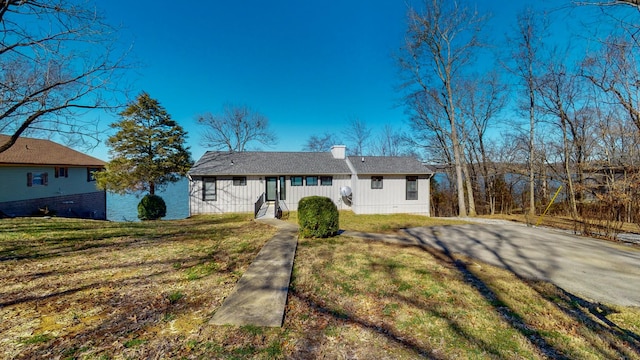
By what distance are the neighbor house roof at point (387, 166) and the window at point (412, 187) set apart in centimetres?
54

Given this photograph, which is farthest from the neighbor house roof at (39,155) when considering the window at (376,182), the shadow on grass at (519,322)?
the window at (376,182)

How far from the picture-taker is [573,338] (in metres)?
3.05

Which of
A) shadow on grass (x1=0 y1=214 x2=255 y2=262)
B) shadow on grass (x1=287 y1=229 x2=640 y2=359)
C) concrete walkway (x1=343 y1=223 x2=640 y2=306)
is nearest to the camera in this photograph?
shadow on grass (x1=287 y1=229 x2=640 y2=359)

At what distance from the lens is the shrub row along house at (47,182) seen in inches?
550

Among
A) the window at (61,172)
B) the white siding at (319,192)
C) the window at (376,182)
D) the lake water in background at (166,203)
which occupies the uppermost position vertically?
the window at (61,172)

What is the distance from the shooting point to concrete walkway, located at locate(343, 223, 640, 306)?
15.7 feet

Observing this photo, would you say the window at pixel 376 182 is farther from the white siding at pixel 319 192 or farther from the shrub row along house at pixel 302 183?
the white siding at pixel 319 192

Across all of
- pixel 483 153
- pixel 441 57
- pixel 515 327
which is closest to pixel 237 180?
pixel 515 327

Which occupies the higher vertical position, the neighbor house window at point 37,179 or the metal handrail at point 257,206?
the neighbor house window at point 37,179

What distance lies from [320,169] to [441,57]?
11.0 meters

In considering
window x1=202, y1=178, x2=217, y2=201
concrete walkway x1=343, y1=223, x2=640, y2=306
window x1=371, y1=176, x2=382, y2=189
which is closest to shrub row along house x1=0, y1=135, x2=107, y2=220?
window x1=202, y1=178, x2=217, y2=201

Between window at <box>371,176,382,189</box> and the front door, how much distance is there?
6.23 metres

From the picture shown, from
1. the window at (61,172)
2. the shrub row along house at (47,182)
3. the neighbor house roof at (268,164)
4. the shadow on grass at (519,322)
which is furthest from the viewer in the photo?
the window at (61,172)

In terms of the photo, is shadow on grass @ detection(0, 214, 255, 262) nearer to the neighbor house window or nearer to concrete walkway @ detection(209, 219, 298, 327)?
concrete walkway @ detection(209, 219, 298, 327)
